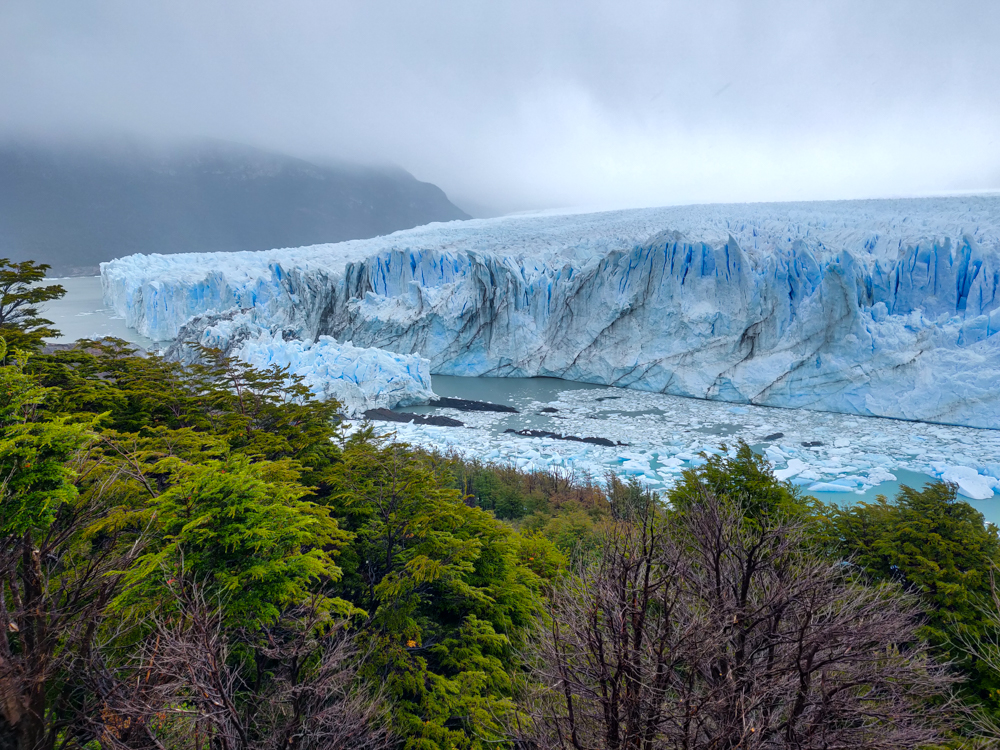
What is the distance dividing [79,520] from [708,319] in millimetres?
17240

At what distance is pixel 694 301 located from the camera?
57.9 feet

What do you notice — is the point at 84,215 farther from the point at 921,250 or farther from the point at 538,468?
the point at 921,250

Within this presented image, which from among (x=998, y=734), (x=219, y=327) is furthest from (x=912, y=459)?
(x=219, y=327)

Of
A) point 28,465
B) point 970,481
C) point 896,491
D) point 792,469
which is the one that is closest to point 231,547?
point 28,465

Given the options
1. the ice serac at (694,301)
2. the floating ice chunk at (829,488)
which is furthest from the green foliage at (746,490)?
the ice serac at (694,301)

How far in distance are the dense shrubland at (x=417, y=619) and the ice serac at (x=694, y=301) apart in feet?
38.5

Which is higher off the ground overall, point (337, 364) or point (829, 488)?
point (337, 364)

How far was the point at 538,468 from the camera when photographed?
1170cm

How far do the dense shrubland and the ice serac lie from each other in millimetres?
11748

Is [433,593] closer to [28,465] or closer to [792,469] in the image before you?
[28,465]

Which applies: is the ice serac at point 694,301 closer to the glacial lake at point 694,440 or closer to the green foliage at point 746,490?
the glacial lake at point 694,440

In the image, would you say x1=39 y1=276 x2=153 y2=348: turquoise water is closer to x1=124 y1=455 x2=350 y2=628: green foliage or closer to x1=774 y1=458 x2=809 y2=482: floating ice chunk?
x1=124 y1=455 x2=350 y2=628: green foliage

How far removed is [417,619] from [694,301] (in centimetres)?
1576

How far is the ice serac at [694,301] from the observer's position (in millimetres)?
14609
